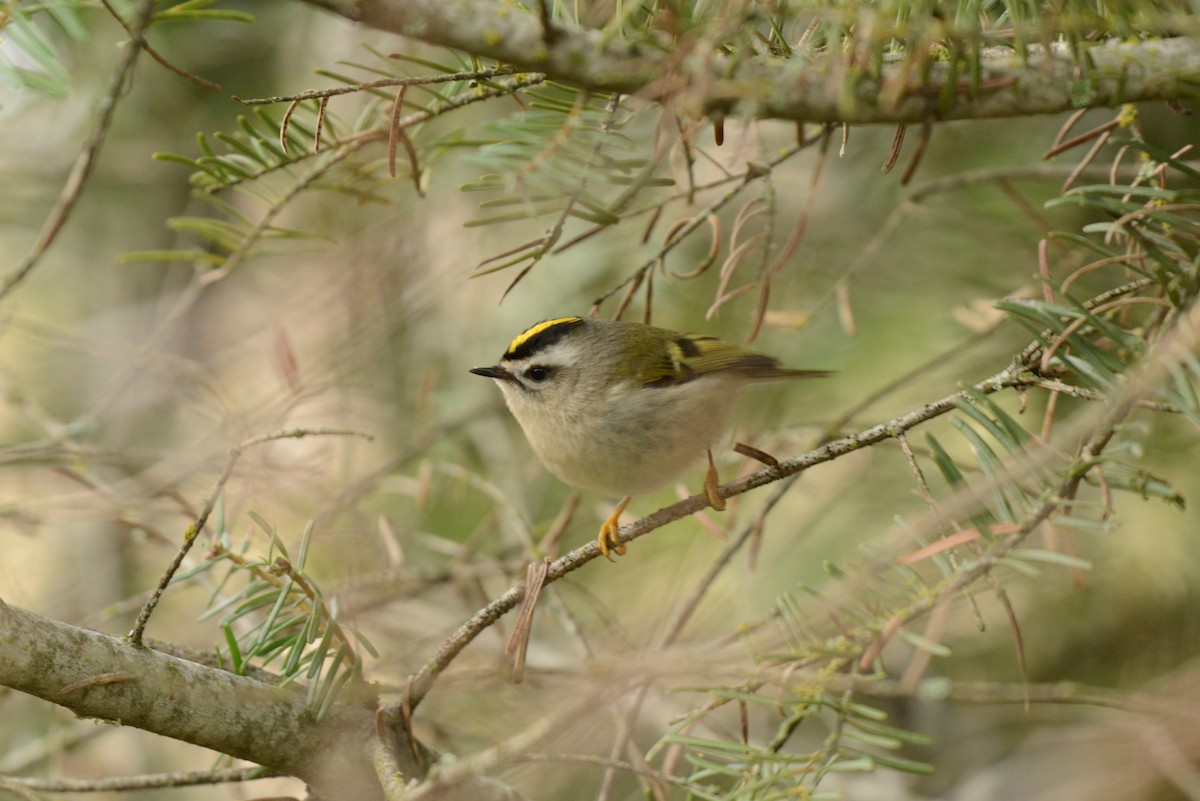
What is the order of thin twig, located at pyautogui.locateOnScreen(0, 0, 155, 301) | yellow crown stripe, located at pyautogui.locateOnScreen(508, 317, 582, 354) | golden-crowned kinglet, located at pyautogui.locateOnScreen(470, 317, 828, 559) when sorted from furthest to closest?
yellow crown stripe, located at pyautogui.locateOnScreen(508, 317, 582, 354) < golden-crowned kinglet, located at pyautogui.locateOnScreen(470, 317, 828, 559) < thin twig, located at pyautogui.locateOnScreen(0, 0, 155, 301)

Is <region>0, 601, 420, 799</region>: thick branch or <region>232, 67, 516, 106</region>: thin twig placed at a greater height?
<region>232, 67, 516, 106</region>: thin twig

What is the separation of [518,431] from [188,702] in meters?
2.17

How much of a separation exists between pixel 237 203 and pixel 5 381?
6.37 ft

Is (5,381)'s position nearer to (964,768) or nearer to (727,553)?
(727,553)

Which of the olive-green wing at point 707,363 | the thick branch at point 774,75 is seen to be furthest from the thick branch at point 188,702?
the olive-green wing at point 707,363

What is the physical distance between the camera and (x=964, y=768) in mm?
2309

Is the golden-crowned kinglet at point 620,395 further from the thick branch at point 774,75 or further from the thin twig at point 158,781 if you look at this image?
the thick branch at point 774,75

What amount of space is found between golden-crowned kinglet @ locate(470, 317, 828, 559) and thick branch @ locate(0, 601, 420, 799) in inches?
30.2

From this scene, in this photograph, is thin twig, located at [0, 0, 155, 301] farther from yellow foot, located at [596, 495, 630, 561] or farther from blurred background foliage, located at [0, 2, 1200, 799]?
yellow foot, located at [596, 495, 630, 561]

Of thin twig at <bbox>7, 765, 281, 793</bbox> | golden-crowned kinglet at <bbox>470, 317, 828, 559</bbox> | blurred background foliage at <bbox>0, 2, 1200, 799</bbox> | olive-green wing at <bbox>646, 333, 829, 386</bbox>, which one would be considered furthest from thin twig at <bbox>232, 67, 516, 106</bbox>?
olive-green wing at <bbox>646, 333, 829, 386</bbox>

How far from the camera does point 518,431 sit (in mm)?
3361

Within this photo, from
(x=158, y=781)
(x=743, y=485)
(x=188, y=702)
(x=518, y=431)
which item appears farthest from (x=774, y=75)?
(x=518, y=431)

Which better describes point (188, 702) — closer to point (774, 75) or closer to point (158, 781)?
point (158, 781)

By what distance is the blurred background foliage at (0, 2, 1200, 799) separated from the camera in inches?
52.2
